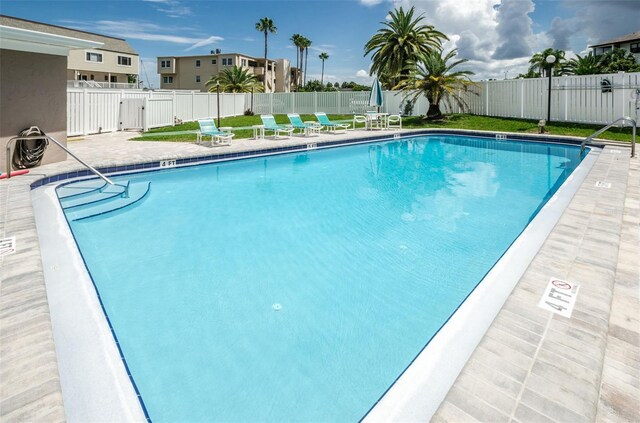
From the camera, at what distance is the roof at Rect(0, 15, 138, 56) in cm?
2617

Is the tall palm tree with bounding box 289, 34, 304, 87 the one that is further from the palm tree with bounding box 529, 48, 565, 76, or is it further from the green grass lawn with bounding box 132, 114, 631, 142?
the green grass lawn with bounding box 132, 114, 631, 142

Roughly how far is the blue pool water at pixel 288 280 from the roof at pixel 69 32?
1621cm

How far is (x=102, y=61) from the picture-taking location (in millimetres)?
36781

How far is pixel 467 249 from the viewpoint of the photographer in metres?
4.69

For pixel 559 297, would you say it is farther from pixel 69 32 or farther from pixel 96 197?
pixel 69 32

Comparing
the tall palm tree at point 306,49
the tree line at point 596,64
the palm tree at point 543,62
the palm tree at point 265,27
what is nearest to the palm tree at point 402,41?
the tree line at point 596,64

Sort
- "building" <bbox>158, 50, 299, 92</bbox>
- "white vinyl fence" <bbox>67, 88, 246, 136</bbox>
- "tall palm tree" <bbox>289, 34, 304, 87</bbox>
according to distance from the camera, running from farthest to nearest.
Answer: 1. "tall palm tree" <bbox>289, 34, 304, 87</bbox>
2. "building" <bbox>158, 50, 299, 92</bbox>
3. "white vinyl fence" <bbox>67, 88, 246, 136</bbox>

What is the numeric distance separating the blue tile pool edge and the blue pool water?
1026mm

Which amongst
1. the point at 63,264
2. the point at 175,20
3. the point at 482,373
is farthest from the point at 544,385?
the point at 175,20

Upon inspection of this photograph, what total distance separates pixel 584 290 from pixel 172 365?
315cm

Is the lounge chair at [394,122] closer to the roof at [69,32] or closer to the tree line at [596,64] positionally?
the roof at [69,32]

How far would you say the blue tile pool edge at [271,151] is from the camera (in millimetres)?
8134

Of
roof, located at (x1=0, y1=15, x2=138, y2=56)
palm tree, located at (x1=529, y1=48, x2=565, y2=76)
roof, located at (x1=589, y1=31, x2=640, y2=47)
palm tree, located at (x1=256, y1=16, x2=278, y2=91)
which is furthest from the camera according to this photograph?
roof, located at (x1=589, y1=31, x2=640, y2=47)

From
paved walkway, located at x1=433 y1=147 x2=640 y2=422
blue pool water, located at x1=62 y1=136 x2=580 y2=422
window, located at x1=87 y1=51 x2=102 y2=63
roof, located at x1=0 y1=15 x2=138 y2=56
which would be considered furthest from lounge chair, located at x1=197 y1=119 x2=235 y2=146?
window, located at x1=87 y1=51 x2=102 y2=63
